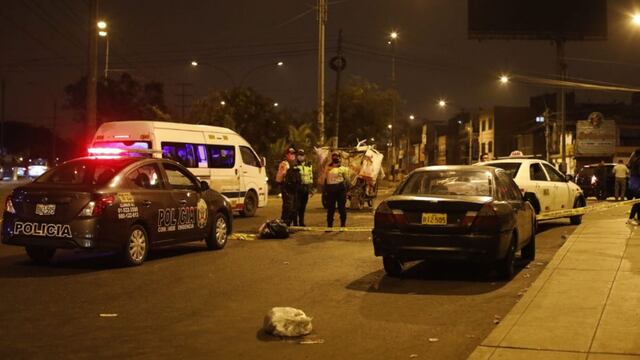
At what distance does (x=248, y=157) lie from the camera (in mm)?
21109

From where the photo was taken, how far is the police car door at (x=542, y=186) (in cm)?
1678

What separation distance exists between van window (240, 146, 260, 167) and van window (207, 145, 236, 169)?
47 cm

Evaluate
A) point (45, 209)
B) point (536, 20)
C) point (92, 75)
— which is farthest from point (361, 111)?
point (45, 209)

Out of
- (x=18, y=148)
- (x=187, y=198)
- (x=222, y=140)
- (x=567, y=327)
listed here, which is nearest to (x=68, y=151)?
(x=18, y=148)

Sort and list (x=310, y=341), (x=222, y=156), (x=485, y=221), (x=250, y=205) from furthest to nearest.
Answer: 1. (x=250, y=205)
2. (x=222, y=156)
3. (x=485, y=221)
4. (x=310, y=341)

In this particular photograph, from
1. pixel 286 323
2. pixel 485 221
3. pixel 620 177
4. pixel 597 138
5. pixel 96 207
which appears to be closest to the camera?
pixel 286 323

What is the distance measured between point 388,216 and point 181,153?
941 centimetres

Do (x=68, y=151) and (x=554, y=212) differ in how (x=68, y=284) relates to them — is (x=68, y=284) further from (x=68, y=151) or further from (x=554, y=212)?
(x=68, y=151)

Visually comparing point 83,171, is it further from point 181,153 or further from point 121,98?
point 121,98

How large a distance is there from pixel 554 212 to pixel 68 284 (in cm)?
1107

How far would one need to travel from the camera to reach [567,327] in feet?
22.5

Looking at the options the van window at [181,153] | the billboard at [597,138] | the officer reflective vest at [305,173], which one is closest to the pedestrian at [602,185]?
the officer reflective vest at [305,173]

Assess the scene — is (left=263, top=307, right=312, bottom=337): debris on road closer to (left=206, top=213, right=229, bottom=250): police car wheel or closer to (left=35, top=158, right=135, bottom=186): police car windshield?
(left=35, top=158, right=135, bottom=186): police car windshield

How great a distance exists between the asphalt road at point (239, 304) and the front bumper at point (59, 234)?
0.40 meters
